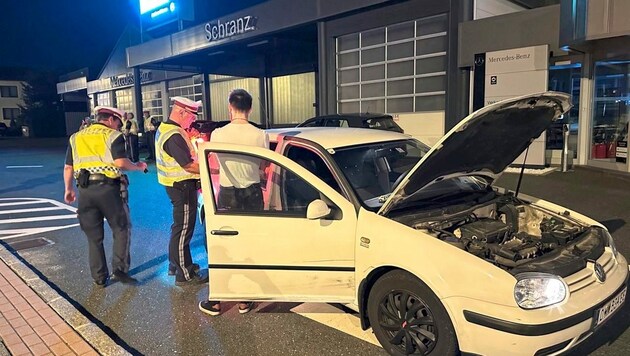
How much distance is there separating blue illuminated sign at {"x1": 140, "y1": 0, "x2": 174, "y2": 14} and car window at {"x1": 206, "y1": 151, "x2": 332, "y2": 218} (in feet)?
80.8

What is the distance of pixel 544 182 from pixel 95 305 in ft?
29.3

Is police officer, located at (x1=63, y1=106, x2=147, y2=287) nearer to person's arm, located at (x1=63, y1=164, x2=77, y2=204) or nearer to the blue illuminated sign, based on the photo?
person's arm, located at (x1=63, y1=164, x2=77, y2=204)

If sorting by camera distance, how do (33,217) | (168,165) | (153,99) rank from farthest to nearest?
1. (153,99)
2. (33,217)
3. (168,165)

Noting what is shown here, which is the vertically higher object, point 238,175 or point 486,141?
point 486,141

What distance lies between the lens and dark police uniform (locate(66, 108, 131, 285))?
14.7 ft

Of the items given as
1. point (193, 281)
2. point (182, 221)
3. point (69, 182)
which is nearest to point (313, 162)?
point (182, 221)

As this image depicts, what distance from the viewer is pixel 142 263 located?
5379mm

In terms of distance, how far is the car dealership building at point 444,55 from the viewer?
10602mm

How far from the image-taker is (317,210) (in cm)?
311

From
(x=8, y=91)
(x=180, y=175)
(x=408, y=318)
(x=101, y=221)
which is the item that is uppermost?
(x=8, y=91)

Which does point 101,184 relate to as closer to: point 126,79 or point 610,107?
point 610,107

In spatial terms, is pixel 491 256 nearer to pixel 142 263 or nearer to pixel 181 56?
pixel 142 263

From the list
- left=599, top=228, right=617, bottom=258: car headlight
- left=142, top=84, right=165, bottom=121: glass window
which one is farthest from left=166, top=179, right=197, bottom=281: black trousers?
left=142, top=84, right=165, bottom=121: glass window

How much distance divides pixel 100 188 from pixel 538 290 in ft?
13.1
